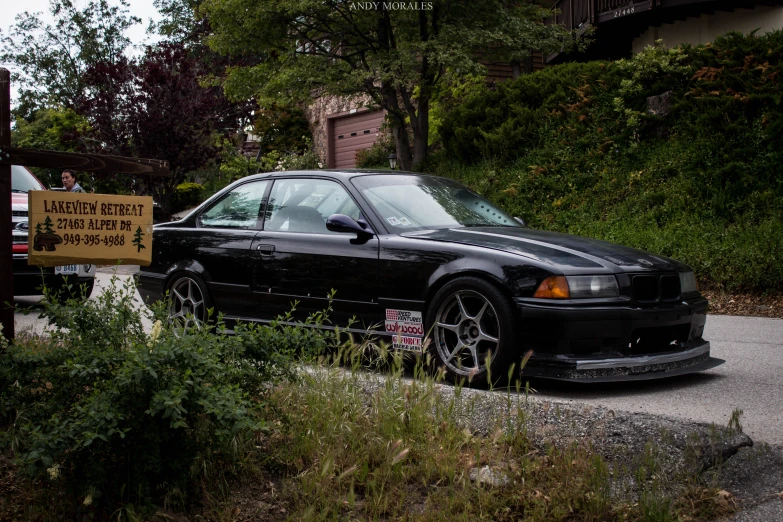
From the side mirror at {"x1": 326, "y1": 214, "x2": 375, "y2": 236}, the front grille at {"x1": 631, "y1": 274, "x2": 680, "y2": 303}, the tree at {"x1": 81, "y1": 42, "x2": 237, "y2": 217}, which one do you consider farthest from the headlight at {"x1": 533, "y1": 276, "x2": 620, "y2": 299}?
the tree at {"x1": 81, "y1": 42, "x2": 237, "y2": 217}

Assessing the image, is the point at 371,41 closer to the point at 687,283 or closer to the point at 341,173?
→ the point at 341,173

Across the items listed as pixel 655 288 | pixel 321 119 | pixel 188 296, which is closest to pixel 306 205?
pixel 188 296

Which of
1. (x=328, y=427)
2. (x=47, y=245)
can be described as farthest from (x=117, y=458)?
(x=47, y=245)

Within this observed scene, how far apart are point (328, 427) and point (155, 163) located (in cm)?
217

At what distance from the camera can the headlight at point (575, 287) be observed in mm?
5465

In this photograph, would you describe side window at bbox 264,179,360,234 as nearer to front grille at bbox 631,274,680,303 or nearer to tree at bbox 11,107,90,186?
front grille at bbox 631,274,680,303

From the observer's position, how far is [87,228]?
4746mm

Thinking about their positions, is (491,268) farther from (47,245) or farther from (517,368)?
(47,245)

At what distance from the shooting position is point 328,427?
3.89 metres

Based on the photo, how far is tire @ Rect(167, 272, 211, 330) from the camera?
7.43 metres

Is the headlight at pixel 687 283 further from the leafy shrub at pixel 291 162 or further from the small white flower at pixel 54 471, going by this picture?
the leafy shrub at pixel 291 162

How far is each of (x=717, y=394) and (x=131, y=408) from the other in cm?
399

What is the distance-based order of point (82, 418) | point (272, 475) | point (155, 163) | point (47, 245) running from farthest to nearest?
1. point (155, 163)
2. point (47, 245)
3. point (272, 475)
4. point (82, 418)

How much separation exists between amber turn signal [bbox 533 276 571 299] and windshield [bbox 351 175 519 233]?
1361mm
